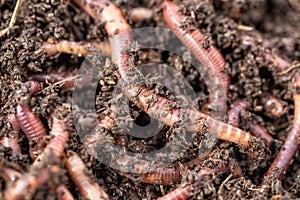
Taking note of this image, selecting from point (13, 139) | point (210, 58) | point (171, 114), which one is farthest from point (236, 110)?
point (13, 139)

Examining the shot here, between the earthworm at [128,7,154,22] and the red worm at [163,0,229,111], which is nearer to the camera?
the red worm at [163,0,229,111]

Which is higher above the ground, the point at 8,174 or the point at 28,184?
the point at 28,184

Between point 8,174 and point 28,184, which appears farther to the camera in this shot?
point 8,174

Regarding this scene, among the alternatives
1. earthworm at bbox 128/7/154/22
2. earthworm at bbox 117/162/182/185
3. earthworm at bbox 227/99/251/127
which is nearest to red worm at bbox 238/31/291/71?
Answer: earthworm at bbox 227/99/251/127

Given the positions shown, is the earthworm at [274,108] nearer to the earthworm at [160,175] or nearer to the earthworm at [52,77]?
the earthworm at [160,175]

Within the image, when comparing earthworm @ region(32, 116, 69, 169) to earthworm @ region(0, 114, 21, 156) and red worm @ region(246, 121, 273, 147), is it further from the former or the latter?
red worm @ region(246, 121, 273, 147)

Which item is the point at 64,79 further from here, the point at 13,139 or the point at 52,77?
the point at 13,139

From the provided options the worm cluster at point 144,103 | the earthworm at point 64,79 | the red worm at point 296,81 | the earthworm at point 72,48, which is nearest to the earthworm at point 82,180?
the worm cluster at point 144,103
